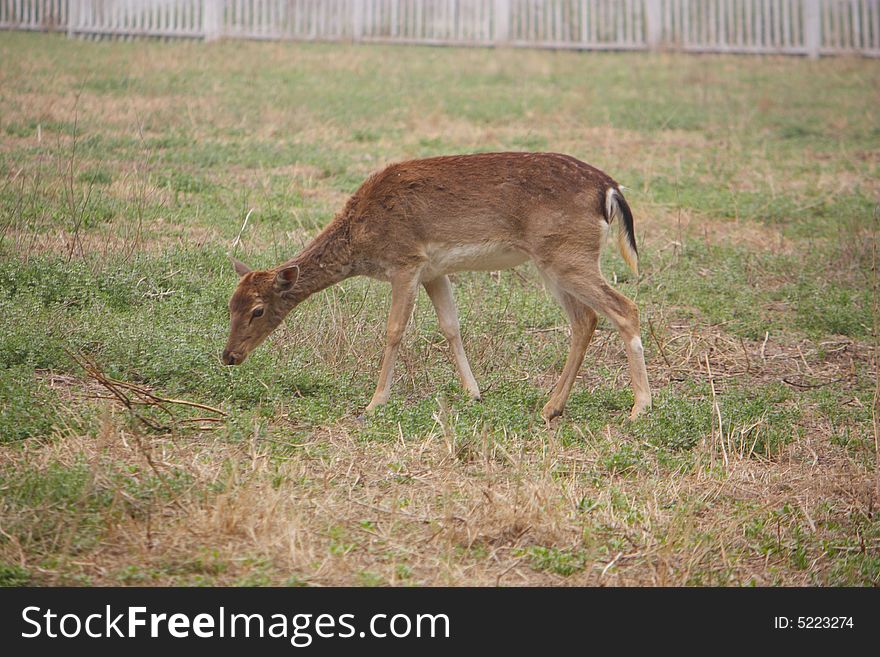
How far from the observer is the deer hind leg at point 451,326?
7.91 metres

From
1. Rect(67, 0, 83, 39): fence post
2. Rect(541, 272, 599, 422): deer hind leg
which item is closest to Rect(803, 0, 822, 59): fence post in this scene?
Rect(67, 0, 83, 39): fence post

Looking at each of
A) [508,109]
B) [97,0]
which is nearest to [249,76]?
[508,109]

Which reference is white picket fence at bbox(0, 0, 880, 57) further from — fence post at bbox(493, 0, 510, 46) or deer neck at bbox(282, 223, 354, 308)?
deer neck at bbox(282, 223, 354, 308)

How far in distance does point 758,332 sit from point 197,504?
5.65 m

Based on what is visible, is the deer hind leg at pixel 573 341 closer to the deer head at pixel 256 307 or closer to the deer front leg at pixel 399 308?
the deer front leg at pixel 399 308

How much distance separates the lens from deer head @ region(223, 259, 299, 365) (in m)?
7.61

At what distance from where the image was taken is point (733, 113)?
697 inches

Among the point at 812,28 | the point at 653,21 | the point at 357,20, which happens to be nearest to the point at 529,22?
the point at 653,21

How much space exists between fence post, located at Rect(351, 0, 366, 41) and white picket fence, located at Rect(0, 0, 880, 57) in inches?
0.9

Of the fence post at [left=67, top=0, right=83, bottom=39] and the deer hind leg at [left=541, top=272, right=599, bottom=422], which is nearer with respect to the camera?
the deer hind leg at [left=541, top=272, right=599, bottom=422]

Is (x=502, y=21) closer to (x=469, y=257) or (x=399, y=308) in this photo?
(x=469, y=257)

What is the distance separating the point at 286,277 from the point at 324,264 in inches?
13.6

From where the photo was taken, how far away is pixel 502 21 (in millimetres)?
23844

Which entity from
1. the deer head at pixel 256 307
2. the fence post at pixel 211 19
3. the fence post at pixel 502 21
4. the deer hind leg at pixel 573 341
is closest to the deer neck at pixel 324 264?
the deer head at pixel 256 307
